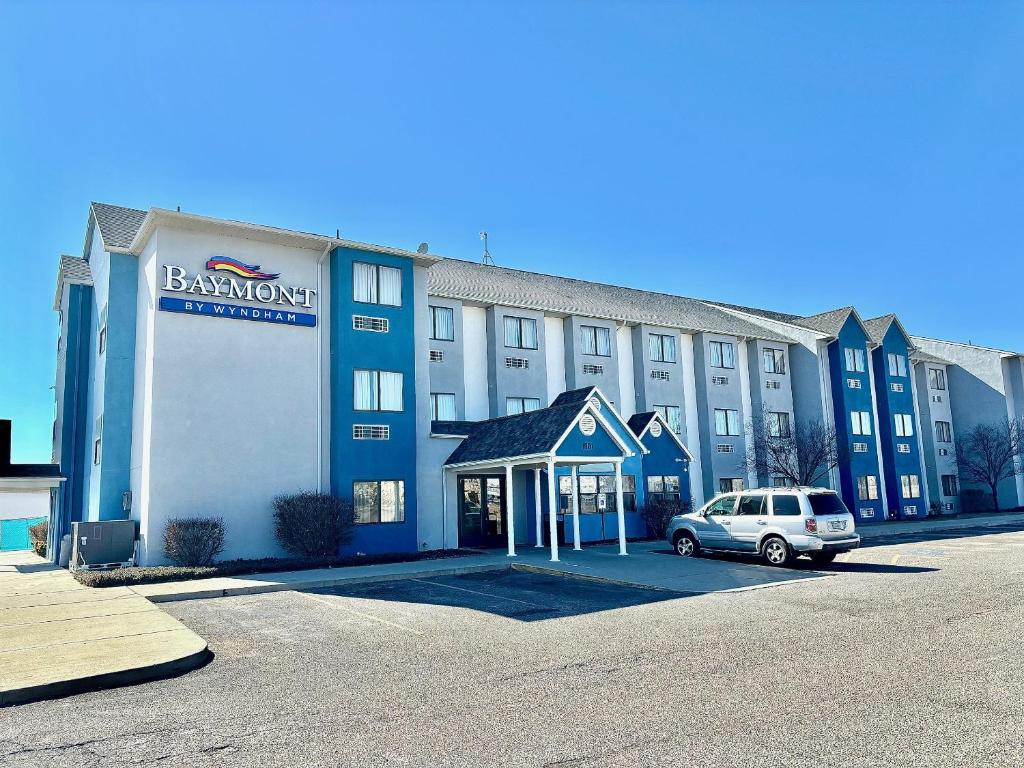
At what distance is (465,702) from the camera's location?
668cm

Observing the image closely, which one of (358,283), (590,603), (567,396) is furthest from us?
(567,396)

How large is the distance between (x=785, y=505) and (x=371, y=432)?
38.5ft

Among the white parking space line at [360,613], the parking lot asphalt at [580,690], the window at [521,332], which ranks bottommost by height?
the white parking space line at [360,613]

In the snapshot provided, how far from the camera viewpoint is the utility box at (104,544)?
1836cm

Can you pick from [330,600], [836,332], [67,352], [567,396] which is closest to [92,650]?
[330,600]

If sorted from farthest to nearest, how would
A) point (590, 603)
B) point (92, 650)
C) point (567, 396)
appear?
point (567, 396), point (590, 603), point (92, 650)

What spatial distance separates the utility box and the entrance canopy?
29.7ft

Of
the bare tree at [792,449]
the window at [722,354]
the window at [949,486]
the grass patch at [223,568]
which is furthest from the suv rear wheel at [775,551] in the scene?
the window at [949,486]

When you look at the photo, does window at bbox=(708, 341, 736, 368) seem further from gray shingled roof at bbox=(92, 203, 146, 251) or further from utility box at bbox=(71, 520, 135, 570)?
utility box at bbox=(71, 520, 135, 570)

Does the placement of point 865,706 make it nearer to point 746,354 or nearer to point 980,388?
point 746,354

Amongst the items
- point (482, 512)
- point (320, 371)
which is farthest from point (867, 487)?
point (320, 371)

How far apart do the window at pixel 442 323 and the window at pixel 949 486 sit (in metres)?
33.9

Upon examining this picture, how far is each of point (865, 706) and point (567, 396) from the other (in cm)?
1829

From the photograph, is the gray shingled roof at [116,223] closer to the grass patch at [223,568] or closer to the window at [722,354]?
the grass patch at [223,568]
